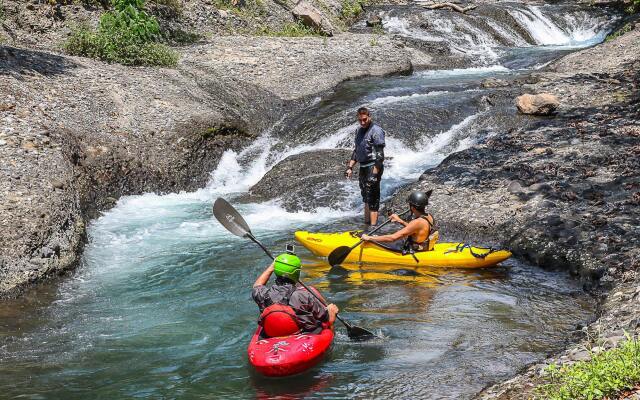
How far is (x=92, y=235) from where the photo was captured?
10.7m

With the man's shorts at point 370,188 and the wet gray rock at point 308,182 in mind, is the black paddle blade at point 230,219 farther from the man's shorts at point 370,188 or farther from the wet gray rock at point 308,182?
the wet gray rock at point 308,182

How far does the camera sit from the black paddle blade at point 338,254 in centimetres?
935

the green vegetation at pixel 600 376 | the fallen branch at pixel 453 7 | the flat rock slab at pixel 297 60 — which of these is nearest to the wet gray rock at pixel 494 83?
the flat rock slab at pixel 297 60

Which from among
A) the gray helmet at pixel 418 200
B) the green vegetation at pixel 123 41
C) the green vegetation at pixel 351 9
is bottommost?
the gray helmet at pixel 418 200

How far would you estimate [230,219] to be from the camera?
28.7 ft

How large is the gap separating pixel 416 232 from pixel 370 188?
63.6 inches

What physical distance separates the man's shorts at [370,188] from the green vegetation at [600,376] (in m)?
5.98

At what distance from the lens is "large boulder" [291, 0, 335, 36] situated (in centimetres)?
2150

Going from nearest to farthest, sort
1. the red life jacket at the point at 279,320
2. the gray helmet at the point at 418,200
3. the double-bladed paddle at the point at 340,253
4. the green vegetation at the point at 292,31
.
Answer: the red life jacket at the point at 279,320 < the gray helmet at the point at 418,200 < the double-bladed paddle at the point at 340,253 < the green vegetation at the point at 292,31

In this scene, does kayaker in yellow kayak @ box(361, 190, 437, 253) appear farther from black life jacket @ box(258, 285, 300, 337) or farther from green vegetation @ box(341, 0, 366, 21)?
green vegetation @ box(341, 0, 366, 21)

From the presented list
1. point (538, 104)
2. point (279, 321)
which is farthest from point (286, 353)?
point (538, 104)

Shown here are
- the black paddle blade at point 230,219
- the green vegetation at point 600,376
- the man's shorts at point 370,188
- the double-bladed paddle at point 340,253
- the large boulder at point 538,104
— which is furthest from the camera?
the large boulder at point 538,104

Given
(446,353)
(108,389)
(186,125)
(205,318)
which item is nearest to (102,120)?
(186,125)

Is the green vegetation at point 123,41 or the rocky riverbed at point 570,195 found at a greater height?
the green vegetation at point 123,41
